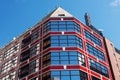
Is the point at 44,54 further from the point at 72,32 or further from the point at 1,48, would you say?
the point at 1,48

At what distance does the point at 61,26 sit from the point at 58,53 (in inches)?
248

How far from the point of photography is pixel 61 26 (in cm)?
4400

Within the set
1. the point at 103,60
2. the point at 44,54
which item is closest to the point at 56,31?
the point at 44,54

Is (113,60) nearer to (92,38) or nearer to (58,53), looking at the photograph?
(92,38)

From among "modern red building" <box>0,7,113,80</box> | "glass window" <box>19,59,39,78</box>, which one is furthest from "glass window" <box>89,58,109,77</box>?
"glass window" <box>19,59,39,78</box>

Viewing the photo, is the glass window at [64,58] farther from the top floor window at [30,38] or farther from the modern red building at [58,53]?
the top floor window at [30,38]

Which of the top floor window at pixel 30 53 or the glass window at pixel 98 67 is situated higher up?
the top floor window at pixel 30 53

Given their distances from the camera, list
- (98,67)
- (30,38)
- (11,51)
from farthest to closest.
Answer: (11,51)
(30,38)
(98,67)

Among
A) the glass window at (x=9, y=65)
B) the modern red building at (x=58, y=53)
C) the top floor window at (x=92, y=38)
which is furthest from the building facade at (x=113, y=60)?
the glass window at (x=9, y=65)

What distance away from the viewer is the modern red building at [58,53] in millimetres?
38812

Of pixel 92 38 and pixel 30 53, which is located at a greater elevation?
pixel 92 38

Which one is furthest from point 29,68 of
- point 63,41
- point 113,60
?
point 113,60

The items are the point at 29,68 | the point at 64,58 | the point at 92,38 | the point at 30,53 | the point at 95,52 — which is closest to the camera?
the point at 64,58

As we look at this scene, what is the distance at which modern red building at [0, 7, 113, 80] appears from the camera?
3881cm
